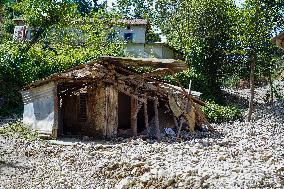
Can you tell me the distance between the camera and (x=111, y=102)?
1506 centimetres

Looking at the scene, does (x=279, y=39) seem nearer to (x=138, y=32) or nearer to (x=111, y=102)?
(x=111, y=102)

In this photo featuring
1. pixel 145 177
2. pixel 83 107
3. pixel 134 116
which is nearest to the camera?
pixel 145 177

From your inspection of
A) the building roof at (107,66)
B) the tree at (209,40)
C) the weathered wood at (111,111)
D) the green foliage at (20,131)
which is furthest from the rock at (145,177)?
the tree at (209,40)

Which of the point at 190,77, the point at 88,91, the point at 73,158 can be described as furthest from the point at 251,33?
the point at 73,158

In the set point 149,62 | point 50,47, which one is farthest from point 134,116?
point 50,47

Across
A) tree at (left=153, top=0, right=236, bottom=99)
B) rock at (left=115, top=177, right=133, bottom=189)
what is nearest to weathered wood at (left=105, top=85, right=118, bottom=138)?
rock at (left=115, top=177, right=133, bottom=189)

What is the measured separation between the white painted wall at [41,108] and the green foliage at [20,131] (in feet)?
0.82

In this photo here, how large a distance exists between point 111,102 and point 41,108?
2.82m

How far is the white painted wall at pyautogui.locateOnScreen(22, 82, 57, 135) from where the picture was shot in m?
15.1

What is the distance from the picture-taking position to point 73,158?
11.0 meters

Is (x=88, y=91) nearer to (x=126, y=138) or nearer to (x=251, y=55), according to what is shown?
(x=126, y=138)

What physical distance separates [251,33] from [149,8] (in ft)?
92.9

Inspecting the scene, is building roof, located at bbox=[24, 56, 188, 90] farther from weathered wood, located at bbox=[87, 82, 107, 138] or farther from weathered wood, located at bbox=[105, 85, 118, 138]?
weathered wood, located at bbox=[105, 85, 118, 138]

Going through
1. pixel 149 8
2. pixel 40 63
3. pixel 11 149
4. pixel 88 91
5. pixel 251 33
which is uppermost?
pixel 149 8
